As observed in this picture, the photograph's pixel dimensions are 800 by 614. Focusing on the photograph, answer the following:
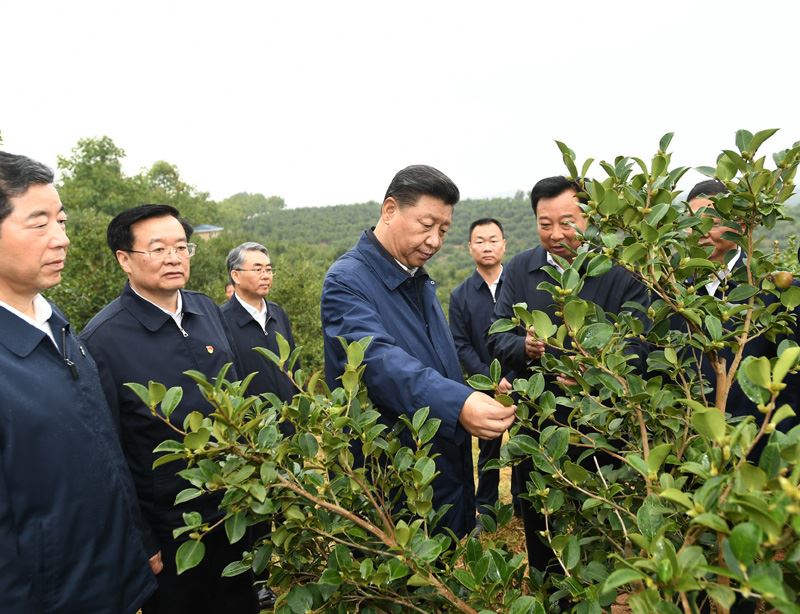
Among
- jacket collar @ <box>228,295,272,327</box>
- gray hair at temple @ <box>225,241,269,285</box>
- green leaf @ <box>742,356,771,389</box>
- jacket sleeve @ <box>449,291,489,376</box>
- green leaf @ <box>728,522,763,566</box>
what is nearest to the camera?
green leaf @ <box>728,522,763,566</box>

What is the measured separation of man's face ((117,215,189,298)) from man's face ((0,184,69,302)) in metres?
0.67

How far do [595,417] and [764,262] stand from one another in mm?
619

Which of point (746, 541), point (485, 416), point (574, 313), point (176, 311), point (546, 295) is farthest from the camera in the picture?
point (546, 295)

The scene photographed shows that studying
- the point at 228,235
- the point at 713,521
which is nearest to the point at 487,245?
the point at 713,521

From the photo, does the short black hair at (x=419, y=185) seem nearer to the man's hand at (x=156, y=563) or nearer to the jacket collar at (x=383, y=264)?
the jacket collar at (x=383, y=264)

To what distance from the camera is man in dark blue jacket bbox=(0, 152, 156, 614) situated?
5.49 ft

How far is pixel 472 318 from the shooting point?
5.05 m

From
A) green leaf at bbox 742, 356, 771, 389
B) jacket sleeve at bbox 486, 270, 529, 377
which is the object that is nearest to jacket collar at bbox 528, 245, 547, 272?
jacket sleeve at bbox 486, 270, 529, 377

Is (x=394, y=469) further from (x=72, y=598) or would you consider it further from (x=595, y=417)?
(x=72, y=598)

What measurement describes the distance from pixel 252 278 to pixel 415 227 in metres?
2.69

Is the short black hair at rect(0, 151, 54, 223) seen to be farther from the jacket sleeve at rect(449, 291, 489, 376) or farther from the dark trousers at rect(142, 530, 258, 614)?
the jacket sleeve at rect(449, 291, 489, 376)

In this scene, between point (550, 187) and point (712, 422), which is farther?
point (550, 187)

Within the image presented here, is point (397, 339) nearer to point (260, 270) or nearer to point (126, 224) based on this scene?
point (126, 224)

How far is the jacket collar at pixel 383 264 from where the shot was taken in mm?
2252
